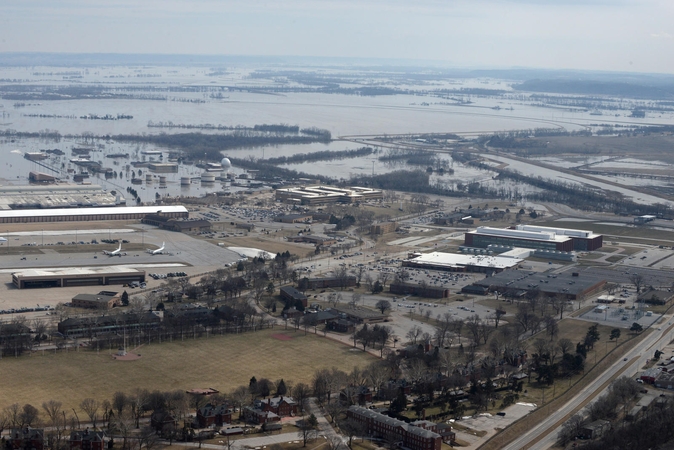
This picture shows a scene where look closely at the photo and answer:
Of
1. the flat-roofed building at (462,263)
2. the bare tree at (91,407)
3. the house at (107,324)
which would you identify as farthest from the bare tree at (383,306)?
the bare tree at (91,407)

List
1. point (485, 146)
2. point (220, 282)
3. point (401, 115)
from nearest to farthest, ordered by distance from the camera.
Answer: point (220, 282), point (485, 146), point (401, 115)

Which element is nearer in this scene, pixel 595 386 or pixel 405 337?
pixel 595 386

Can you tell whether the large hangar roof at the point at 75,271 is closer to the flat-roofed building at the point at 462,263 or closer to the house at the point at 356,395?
the flat-roofed building at the point at 462,263

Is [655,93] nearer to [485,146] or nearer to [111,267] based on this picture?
[485,146]

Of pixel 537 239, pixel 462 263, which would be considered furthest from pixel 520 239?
pixel 462 263

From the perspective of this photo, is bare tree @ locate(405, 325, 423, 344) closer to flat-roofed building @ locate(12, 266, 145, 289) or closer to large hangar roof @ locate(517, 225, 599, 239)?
flat-roofed building @ locate(12, 266, 145, 289)

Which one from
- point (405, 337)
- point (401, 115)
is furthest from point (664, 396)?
point (401, 115)

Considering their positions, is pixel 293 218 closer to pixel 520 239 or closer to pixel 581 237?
pixel 520 239
